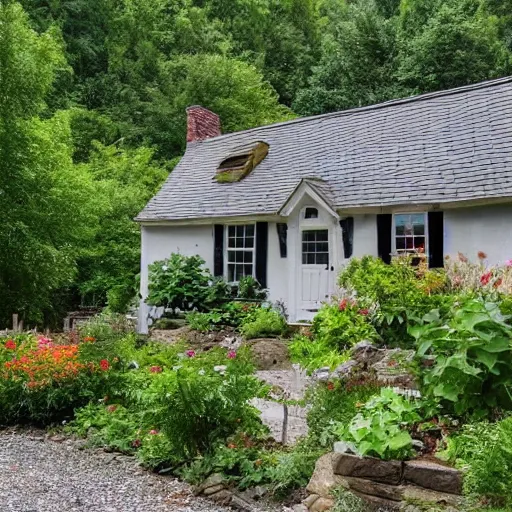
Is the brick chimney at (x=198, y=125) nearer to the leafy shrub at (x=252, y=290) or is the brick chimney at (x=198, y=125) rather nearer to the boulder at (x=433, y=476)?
the leafy shrub at (x=252, y=290)

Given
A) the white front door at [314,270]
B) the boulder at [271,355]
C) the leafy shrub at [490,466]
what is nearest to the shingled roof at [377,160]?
the white front door at [314,270]

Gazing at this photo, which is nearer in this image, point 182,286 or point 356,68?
point 182,286

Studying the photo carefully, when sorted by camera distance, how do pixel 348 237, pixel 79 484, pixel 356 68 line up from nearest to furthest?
pixel 79 484
pixel 348 237
pixel 356 68

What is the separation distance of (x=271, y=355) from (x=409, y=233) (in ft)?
12.2

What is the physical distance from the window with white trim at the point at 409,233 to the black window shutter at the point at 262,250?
10.3ft

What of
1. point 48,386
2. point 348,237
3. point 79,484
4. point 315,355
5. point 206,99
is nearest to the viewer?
point 79,484

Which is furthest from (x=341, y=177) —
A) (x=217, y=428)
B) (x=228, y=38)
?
(x=228, y=38)

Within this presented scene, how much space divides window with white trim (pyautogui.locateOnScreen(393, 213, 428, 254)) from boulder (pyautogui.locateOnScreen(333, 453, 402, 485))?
7475 millimetres

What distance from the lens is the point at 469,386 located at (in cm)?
421

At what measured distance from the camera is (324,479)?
4262mm

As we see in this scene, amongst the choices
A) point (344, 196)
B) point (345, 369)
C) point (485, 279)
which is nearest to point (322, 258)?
point (344, 196)

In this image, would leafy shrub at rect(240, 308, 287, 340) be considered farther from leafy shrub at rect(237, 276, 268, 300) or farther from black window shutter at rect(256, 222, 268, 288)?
black window shutter at rect(256, 222, 268, 288)

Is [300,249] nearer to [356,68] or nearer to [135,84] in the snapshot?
[356,68]

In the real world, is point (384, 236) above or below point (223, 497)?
above
